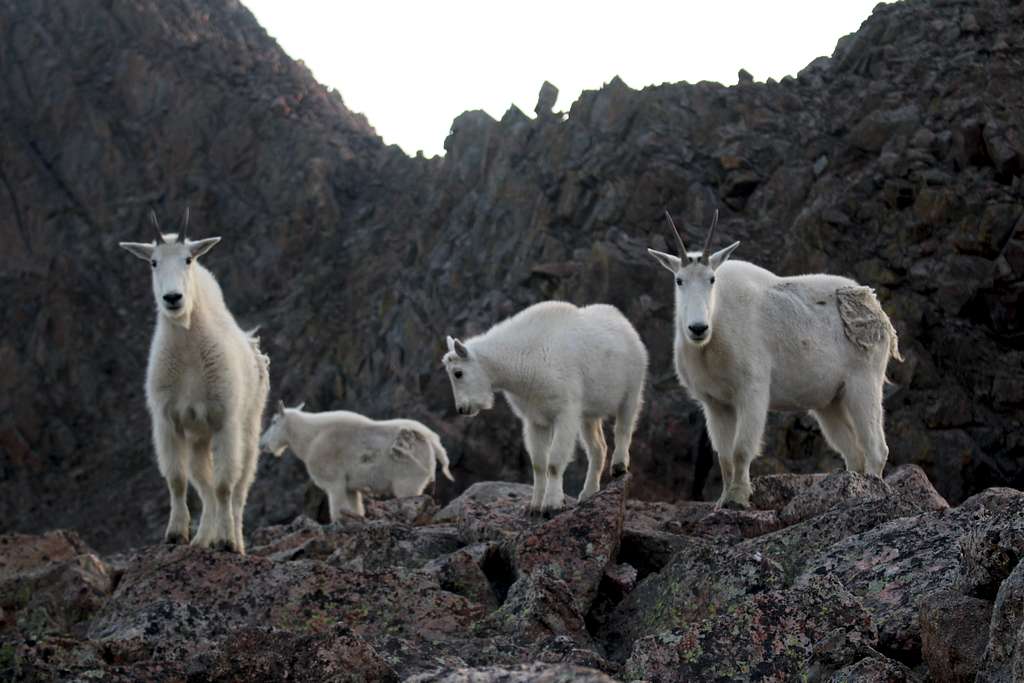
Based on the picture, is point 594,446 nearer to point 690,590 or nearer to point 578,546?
point 578,546

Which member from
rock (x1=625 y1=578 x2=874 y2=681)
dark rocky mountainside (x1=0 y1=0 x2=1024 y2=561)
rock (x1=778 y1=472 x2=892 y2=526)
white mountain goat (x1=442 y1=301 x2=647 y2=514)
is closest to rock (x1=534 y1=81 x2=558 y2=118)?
dark rocky mountainside (x1=0 y1=0 x2=1024 y2=561)

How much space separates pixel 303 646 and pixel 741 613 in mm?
1923

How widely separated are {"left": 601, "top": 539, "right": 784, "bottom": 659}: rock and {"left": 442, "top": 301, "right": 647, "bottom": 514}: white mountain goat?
10.8 ft

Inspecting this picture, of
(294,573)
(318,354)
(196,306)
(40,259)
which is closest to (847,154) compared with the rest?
(318,354)

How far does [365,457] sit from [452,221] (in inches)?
752

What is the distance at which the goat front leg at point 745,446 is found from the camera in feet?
32.6

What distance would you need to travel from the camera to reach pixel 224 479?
32.3 feet

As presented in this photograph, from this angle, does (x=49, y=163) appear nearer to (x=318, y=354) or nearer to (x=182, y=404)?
(x=318, y=354)

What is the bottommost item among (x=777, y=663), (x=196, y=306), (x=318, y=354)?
(x=318, y=354)

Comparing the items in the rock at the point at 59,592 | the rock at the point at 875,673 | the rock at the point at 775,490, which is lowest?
the rock at the point at 59,592

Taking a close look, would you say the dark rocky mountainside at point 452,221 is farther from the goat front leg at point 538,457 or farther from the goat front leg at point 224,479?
the goat front leg at point 224,479

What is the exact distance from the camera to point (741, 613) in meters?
5.55

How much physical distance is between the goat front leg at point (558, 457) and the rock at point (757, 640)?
4.55m

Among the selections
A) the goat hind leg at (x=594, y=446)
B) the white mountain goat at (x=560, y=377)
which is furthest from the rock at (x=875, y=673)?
the goat hind leg at (x=594, y=446)
